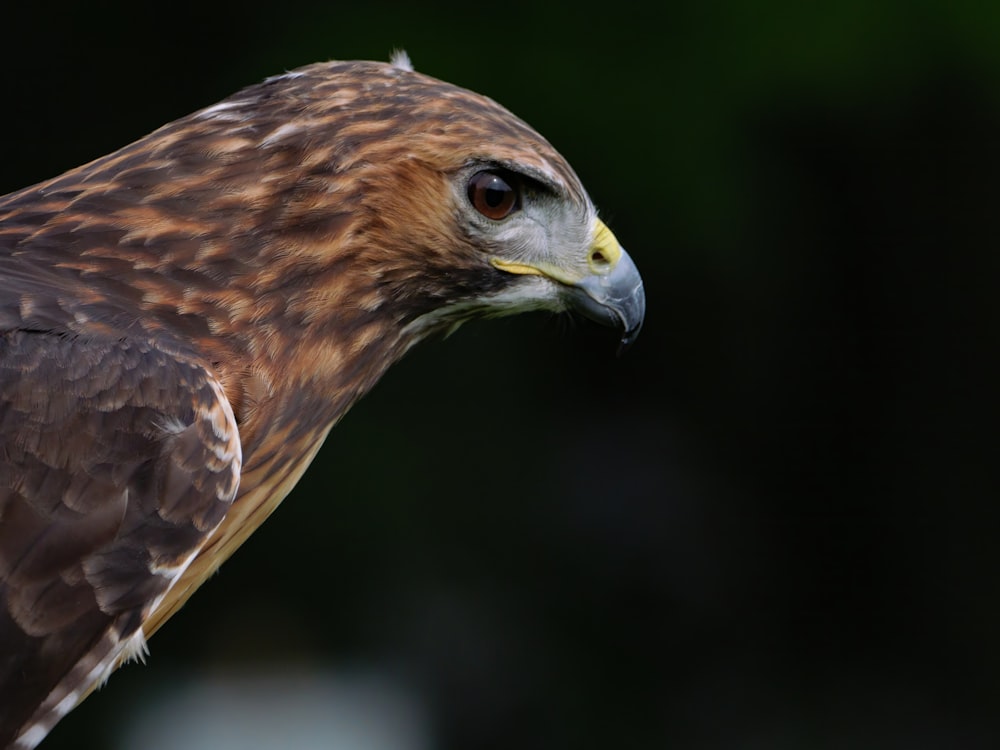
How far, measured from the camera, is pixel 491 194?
2.41m

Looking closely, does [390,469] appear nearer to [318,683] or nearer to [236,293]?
[318,683]

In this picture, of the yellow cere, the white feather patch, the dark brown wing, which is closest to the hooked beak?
the yellow cere

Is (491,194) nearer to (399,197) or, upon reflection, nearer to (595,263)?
(399,197)

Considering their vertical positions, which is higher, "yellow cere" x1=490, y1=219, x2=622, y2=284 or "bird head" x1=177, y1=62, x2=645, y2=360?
"bird head" x1=177, y1=62, x2=645, y2=360

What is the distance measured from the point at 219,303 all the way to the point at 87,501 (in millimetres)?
423

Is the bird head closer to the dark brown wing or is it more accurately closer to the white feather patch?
the white feather patch

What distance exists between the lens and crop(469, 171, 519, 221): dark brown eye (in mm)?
2400

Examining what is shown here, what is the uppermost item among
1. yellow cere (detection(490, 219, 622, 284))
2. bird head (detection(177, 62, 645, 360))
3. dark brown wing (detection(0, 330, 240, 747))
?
bird head (detection(177, 62, 645, 360))

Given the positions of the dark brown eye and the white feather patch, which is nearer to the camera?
the dark brown eye

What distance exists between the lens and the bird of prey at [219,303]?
198 centimetres

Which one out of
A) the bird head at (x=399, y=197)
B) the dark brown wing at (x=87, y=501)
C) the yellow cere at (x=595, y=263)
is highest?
the bird head at (x=399, y=197)

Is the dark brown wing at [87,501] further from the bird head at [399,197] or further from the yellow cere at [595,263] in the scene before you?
the yellow cere at [595,263]

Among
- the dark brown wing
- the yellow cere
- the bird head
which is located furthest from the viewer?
the yellow cere

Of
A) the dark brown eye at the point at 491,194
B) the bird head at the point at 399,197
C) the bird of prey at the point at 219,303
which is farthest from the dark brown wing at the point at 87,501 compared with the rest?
the dark brown eye at the point at 491,194
